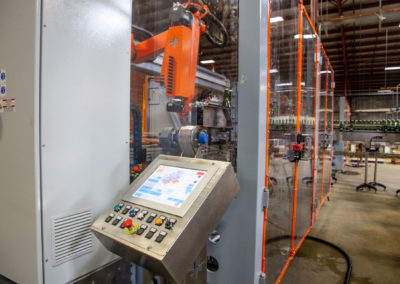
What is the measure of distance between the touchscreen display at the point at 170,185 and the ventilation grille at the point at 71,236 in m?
0.22

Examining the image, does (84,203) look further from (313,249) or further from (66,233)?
(313,249)

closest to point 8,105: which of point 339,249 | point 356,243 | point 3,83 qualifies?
point 3,83

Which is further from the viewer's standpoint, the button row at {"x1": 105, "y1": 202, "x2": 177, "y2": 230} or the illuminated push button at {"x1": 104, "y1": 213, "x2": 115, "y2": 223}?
the illuminated push button at {"x1": 104, "y1": 213, "x2": 115, "y2": 223}

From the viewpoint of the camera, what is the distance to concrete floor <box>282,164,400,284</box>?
2257 millimetres

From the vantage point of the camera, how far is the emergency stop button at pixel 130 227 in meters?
0.80

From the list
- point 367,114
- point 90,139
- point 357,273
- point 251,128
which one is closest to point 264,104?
point 251,128

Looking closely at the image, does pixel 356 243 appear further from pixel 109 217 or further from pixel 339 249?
pixel 109 217

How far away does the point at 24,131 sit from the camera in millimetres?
837

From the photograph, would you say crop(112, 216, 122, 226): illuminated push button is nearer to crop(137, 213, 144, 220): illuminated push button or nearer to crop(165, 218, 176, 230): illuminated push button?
crop(137, 213, 144, 220): illuminated push button

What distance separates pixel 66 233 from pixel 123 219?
8.5 inches

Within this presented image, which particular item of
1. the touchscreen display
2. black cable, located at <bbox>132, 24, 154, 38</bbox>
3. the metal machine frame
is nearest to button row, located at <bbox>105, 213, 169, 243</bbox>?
the touchscreen display

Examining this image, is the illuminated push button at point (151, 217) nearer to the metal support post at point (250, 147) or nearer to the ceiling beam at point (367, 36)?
the metal support post at point (250, 147)

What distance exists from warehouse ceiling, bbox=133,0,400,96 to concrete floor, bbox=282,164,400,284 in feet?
6.69

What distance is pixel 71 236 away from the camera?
91cm
